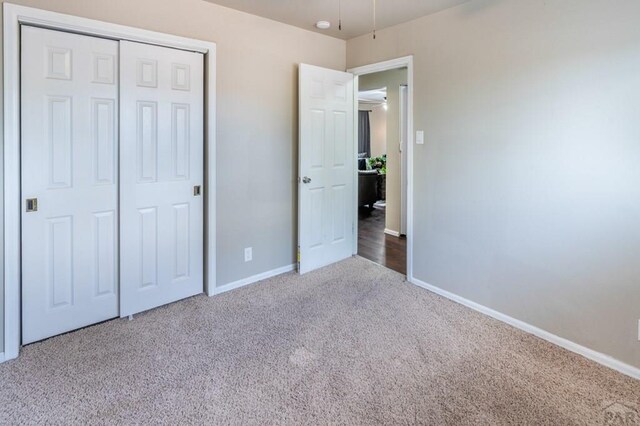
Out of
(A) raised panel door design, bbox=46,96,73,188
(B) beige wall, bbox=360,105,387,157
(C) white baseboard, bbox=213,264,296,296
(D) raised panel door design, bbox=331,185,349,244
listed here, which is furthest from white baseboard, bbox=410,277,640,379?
(B) beige wall, bbox=360,105,387,157

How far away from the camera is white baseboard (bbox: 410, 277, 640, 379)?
2.07m

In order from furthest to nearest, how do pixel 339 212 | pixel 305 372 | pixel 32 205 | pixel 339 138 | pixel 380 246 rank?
pixel 380 246 → pixel 339 212 → pixel 339 138 → pixel 32 205 → pixel 305 372

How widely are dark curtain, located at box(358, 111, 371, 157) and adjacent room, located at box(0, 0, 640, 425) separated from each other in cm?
642

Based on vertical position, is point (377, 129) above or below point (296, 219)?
above

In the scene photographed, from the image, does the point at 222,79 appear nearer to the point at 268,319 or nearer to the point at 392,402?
the point at 268,319

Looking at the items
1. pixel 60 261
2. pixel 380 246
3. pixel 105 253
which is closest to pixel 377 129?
pixel 380 246

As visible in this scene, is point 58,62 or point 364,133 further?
point 364,133

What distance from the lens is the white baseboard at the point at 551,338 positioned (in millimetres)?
2070

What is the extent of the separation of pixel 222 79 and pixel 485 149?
84.1 inches

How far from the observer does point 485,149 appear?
8.87ft

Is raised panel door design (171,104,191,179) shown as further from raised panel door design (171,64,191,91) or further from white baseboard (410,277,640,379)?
white baseboard (410,277,640,379)

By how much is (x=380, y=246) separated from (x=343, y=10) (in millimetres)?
2732

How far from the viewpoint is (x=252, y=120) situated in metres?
3.17

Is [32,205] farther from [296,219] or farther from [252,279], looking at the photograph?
[296,219]
